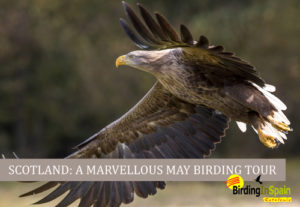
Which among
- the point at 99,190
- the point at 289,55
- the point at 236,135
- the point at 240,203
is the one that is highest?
the point at 289,55

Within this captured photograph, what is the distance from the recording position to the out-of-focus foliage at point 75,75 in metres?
17.2

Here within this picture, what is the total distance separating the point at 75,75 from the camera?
18.9 metres

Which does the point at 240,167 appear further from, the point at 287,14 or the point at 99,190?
the point at 287,14

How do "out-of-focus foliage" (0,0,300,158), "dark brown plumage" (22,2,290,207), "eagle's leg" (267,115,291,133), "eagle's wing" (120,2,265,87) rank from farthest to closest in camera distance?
"out-of-focus foliage" (0,0,300,158) → "eagle's leg" (267,115,291,133) → "dark brown plumage" (22,2,290,207) → "eagle's wing" (120,2,265,87)

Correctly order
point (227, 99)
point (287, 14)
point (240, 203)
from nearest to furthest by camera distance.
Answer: point (227, 99) → point (240, 203) → point (287, 14)

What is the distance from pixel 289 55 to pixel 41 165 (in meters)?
11.2

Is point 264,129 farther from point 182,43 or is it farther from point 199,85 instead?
point 182,43

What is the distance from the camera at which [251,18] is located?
16922mm

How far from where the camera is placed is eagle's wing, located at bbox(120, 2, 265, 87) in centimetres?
554

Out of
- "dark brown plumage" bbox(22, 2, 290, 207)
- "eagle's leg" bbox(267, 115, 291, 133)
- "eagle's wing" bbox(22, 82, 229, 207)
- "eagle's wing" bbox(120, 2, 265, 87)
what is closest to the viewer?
"eagle's wing" bbox(120, 2, 265, 87)

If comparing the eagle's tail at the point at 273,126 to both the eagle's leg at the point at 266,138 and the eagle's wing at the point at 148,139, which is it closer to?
the eagle's leg at the point at 266,138

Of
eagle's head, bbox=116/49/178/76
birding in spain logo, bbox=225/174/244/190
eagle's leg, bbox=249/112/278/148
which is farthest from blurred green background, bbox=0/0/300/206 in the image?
eagle's head, bbox=116/49/178/76

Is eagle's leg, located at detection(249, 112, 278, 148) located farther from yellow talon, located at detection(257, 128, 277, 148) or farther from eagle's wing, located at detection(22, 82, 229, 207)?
eagle's wing, located at detection(22, 82, 229, 207)

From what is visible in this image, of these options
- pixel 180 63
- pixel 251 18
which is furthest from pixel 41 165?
pixel 251 18
